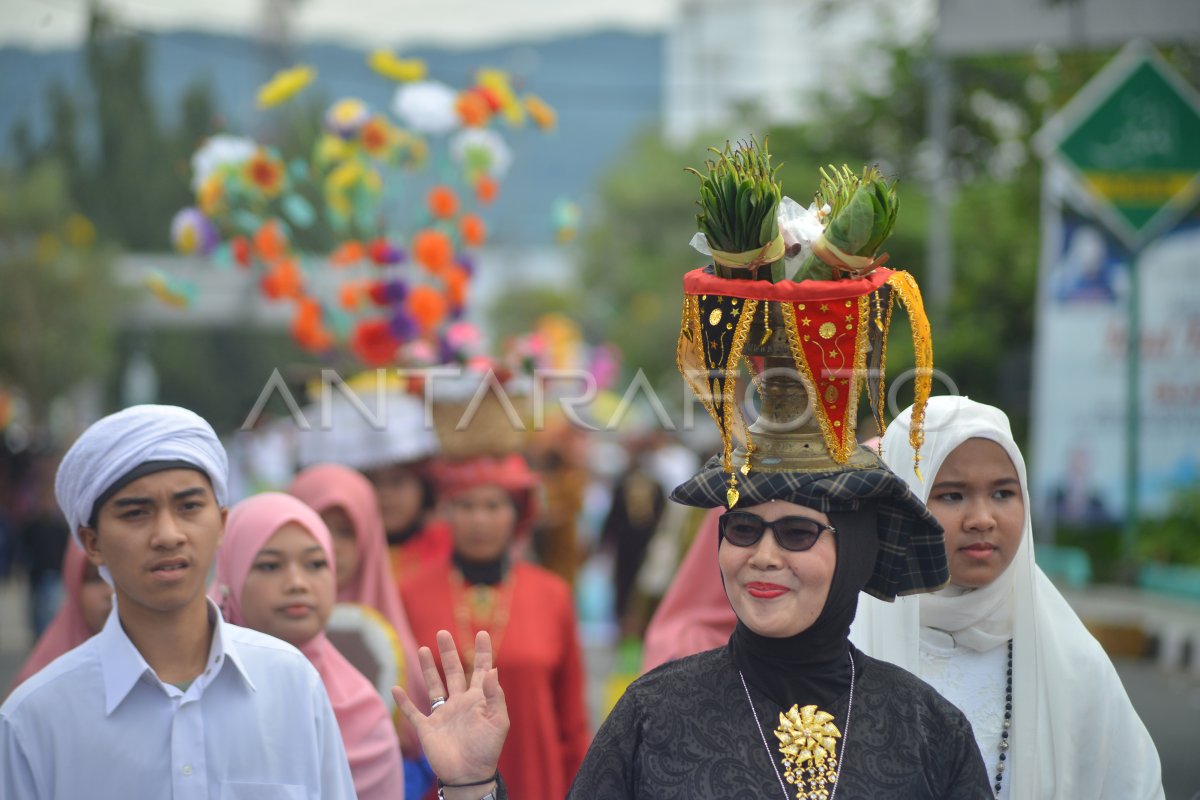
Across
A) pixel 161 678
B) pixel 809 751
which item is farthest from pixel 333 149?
pixel 809 751

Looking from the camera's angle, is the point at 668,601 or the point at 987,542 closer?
the point at 987,542

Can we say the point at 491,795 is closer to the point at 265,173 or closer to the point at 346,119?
the point at 265,173

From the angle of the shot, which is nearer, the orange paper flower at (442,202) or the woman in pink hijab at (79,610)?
the woman in pink hijab at (79,610)

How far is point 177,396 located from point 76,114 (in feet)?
65.0

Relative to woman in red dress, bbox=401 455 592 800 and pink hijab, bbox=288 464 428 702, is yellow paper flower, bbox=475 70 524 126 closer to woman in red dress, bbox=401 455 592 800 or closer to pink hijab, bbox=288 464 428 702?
woman in red dress, bbox=401 455 592 800

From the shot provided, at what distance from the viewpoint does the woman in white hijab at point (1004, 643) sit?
3.55 m

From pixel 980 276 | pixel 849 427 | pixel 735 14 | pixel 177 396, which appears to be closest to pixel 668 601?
pixel 849 427

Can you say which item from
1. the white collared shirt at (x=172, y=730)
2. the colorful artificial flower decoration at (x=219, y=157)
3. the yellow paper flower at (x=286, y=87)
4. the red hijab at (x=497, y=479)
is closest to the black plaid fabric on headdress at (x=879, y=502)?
the white collared shirt at (x=172, y=730)

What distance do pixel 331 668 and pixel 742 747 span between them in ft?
5.79

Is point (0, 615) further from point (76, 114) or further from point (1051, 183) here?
point (1051, 183)

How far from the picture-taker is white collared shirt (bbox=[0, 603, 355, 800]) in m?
3.13

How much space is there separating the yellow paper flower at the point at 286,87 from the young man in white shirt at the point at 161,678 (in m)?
4.47

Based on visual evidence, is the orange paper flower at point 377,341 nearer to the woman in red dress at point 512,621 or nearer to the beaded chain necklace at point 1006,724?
the woman in red dress at point 512,621

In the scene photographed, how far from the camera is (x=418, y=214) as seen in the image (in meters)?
8.23
